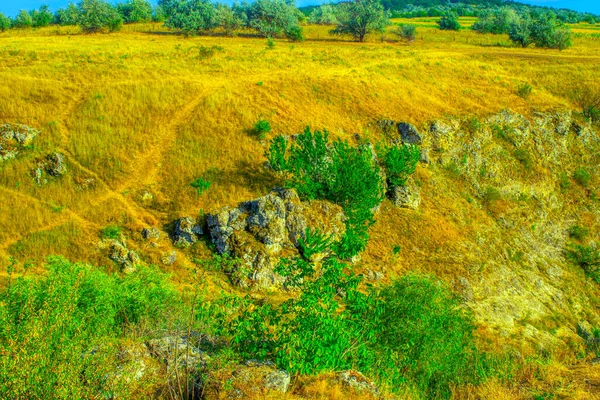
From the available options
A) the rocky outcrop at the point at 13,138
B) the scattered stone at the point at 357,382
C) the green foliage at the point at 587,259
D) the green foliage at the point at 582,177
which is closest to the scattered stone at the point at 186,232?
the rocky outcrop at the point at 13,138

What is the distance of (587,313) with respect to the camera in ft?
99.5

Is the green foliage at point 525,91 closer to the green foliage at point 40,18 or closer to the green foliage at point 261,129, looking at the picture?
the green foliage at point 261,129

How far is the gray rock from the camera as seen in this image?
37500 mm

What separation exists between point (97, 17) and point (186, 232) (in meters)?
54.5

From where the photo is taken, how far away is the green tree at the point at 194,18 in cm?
6712

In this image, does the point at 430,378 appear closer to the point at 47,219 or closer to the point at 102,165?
the point at 47,219

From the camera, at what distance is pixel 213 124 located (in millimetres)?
33750

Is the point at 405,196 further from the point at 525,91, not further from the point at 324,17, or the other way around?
the point at 324,17

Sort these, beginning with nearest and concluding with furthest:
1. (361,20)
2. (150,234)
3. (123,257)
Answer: (123,257)
(150,234)
(361,20)

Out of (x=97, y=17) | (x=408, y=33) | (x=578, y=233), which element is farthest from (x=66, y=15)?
(x=578, y=233)

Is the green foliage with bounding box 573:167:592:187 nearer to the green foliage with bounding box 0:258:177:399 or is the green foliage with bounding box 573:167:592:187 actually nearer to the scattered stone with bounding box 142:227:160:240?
the scattered stone with bounding box 142:227:160:240

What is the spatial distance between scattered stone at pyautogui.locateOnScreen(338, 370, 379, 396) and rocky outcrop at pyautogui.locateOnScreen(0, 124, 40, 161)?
26.1m

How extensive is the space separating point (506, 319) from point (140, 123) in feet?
89.0

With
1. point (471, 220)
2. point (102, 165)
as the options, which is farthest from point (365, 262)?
point (102, 165)
